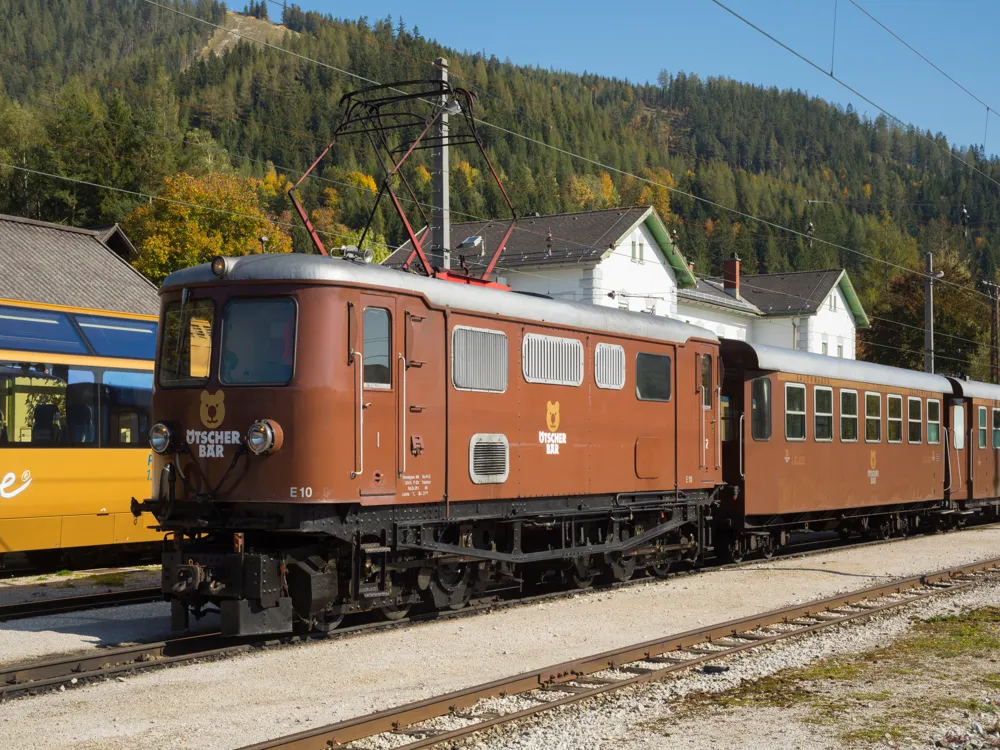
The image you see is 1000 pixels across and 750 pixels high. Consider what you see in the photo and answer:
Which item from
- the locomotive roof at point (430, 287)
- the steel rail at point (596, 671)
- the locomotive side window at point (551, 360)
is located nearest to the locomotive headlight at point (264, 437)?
the locomotive roof at point (430, 287)

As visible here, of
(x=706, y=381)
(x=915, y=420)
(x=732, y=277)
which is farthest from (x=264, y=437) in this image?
(x=732, y=277)

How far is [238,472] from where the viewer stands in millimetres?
10500

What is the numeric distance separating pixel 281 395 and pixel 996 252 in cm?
14430

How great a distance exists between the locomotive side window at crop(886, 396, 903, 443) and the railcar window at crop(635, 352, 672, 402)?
8901 mm

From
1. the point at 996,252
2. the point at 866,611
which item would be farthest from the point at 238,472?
the point at 996,252

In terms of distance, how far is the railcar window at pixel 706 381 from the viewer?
16344mm

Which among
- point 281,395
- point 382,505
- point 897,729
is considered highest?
point 281,395

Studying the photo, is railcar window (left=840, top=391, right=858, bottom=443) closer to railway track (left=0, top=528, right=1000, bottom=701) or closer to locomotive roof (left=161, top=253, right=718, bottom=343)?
locomotive roof (left=161, top=253, right=718, bottom=343)

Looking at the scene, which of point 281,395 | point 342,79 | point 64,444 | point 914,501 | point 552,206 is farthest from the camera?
point 342,79

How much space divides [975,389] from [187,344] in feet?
69.2

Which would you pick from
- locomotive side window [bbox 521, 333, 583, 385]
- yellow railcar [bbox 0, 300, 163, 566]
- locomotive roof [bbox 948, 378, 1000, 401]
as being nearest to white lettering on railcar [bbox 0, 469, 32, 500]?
yellow railcar [bbox 0, 300, 163, 566]

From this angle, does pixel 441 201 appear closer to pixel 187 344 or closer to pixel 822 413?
pixel 822 413

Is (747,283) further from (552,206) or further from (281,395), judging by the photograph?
(281,395)

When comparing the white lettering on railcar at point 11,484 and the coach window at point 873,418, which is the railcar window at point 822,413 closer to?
the coach window at point 873,418
